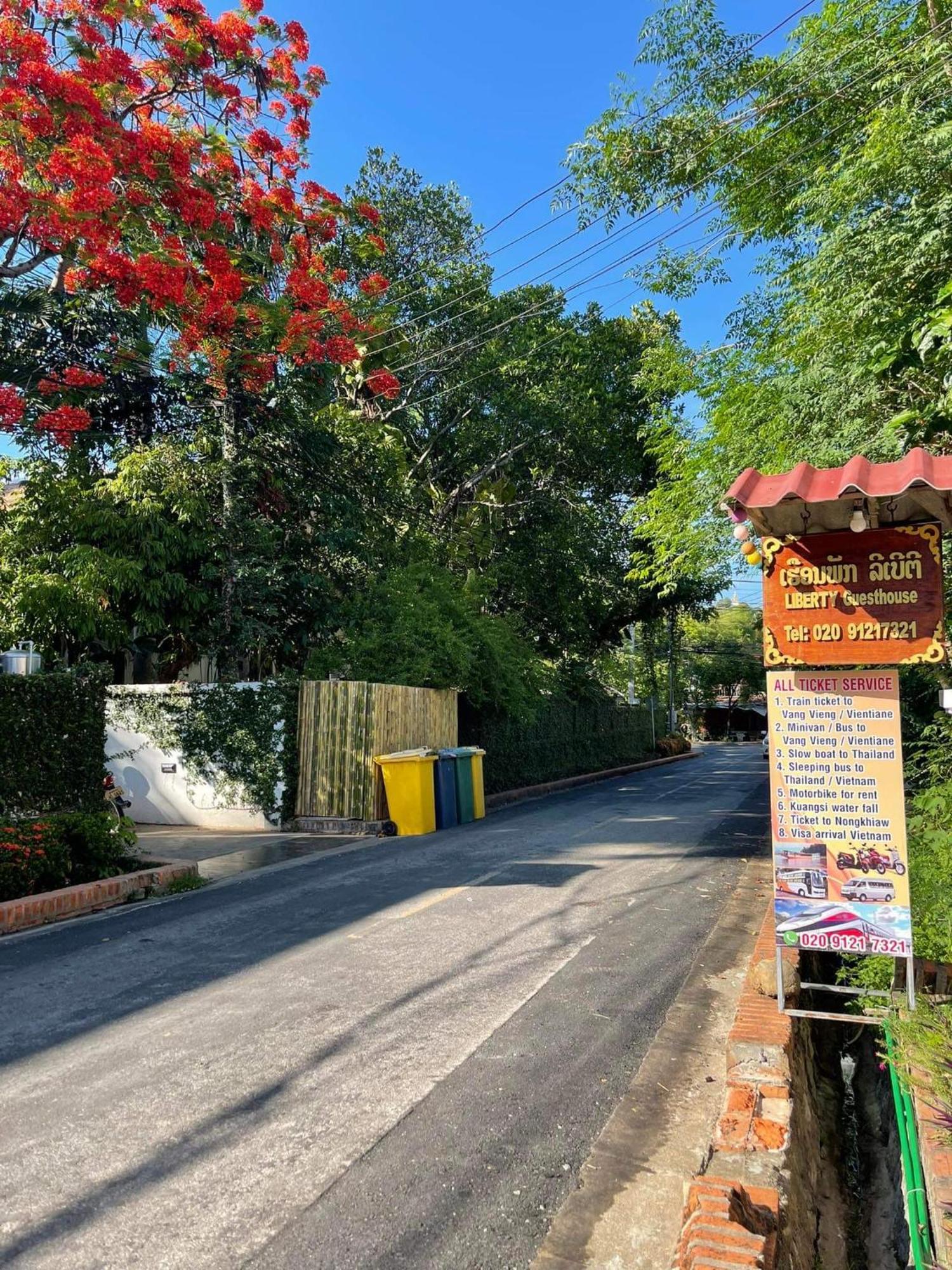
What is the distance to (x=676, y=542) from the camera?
12.5 m

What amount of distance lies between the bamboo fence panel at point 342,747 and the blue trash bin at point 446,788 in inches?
36.4

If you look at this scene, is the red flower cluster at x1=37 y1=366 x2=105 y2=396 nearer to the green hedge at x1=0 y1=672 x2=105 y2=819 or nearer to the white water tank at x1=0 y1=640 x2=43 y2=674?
the white water tank at x1=0 y1=640 x2=43 y2=674

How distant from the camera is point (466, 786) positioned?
1593cm

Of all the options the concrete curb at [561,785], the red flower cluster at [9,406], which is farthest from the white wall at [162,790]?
the concrete curb at [561,785]

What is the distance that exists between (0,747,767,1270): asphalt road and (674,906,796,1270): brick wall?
0.61 meters

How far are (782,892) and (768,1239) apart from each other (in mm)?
2245

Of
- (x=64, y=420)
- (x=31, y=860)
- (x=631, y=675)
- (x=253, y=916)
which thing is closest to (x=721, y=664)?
(x=631, y=675)

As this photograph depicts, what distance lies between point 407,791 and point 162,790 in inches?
174

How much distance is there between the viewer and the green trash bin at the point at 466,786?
15.6 metres

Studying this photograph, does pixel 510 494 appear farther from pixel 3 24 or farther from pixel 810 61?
pixel 3 24

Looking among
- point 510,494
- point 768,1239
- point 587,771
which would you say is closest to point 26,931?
point 768,1239

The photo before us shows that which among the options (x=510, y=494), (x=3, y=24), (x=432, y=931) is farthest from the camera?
(x=510, y=494)

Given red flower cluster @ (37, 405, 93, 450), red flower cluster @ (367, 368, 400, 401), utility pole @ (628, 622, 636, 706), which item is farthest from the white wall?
utility pole @ (628, 622, 636, 706)

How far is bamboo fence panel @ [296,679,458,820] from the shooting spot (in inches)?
574
